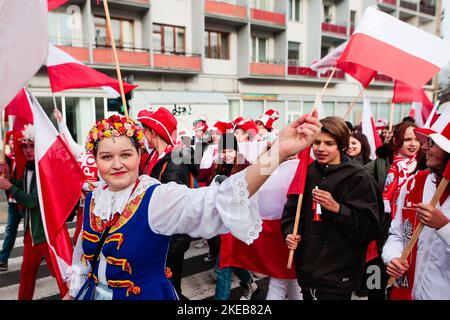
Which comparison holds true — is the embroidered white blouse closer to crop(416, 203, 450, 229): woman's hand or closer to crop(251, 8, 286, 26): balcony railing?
crop(416, 203, 450, 229): woman's hand

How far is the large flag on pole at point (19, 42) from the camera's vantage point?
1570 mm

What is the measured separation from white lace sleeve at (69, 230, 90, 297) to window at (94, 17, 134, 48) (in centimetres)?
1620

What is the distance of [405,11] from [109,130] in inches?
1368

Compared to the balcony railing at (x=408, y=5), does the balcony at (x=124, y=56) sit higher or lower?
lower

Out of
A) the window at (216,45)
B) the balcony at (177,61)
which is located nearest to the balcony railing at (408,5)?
the window at (216,45)

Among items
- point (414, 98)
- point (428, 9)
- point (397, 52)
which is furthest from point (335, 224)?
point (428, 9)

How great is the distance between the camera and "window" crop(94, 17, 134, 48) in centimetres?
1694

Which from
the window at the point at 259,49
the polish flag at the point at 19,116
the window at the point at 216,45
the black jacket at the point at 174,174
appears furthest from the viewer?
the window at the point at 259,49

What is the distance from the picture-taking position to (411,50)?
361cm

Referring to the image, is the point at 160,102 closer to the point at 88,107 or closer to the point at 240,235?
the point at 88,107

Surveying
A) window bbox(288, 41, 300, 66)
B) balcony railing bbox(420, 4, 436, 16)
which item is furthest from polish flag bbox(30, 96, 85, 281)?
balcony railing bbox(420, 4, 436, 16)

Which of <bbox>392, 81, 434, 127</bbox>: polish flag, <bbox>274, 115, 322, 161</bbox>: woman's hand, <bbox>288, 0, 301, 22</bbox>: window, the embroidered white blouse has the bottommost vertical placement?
the embroidered white blouse

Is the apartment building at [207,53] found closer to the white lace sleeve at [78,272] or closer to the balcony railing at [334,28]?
the balcony railing at [334,28]

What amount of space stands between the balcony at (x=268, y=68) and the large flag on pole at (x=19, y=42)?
20196 millimetres
